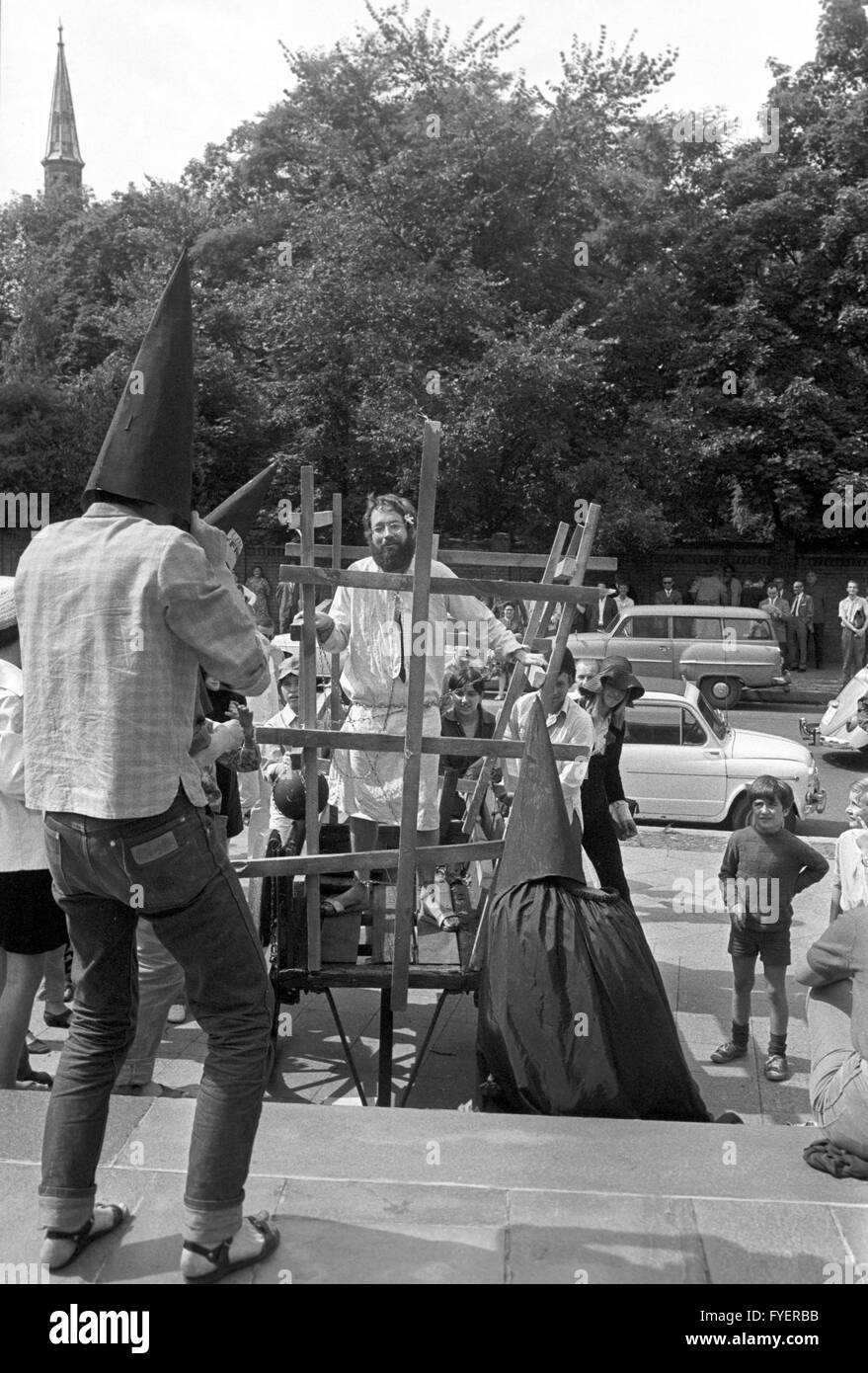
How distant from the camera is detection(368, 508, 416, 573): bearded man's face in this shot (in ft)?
15.8

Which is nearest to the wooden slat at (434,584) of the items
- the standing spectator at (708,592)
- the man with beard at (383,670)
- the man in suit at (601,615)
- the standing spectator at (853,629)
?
the man with beard at (383,670)

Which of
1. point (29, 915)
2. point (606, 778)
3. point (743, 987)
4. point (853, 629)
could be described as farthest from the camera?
point (853, 629)

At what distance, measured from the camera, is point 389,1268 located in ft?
9.32

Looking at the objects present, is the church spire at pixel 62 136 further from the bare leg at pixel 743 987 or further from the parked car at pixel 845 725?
the bare leg at pixel 743 987

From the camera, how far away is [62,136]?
83.6 meters

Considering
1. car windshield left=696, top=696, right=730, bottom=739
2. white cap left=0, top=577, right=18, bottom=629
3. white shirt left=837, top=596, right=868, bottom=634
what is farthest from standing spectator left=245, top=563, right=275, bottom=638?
white cap left=0, top=577, right=18, bottom=629

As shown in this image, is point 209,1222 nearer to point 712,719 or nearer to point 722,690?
point 712,719

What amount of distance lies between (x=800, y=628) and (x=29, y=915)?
72.9 feet

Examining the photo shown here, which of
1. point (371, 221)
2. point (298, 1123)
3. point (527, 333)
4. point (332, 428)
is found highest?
point (371, 221)

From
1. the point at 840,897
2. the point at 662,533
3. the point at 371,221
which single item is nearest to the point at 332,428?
the point at 371,221

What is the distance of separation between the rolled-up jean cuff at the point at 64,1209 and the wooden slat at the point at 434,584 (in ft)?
6.50

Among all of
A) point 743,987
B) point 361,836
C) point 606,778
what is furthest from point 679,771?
point 361,836

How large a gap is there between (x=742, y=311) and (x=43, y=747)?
2595 cm
